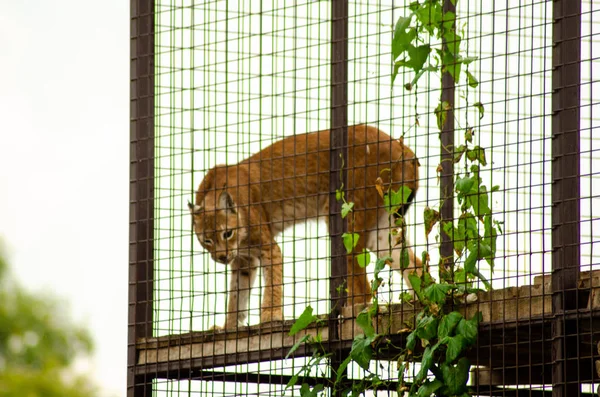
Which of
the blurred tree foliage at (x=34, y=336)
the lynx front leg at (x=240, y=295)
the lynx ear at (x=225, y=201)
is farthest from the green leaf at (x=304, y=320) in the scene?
the blurred tree foliage at (x=34, y=336)

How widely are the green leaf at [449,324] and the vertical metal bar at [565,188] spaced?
15.1 inches

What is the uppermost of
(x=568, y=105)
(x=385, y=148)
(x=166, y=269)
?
(x=385, y=148)

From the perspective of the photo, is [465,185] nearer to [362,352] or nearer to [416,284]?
[416,284]

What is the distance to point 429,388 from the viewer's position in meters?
4.85

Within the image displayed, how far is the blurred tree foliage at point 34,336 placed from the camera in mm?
23219

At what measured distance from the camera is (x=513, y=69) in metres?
6.45

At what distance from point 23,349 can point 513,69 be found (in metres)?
19.3

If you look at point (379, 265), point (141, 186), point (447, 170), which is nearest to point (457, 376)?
point (379, 265)

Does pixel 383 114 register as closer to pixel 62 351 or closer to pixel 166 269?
pixel 166 269

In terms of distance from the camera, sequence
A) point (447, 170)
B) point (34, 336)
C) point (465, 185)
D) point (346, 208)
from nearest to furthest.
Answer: point (465, 185)
point (346, 208)
point (447, 170)
point (34, 336)

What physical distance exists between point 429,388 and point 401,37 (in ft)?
4.80

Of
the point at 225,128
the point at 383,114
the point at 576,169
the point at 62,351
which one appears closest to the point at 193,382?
the point at 225,128

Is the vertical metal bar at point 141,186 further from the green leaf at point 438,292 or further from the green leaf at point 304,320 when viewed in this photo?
the green leaf at point 438,292

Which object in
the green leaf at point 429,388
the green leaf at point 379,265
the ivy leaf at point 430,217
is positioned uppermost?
the ivy leaf at point 430,217
